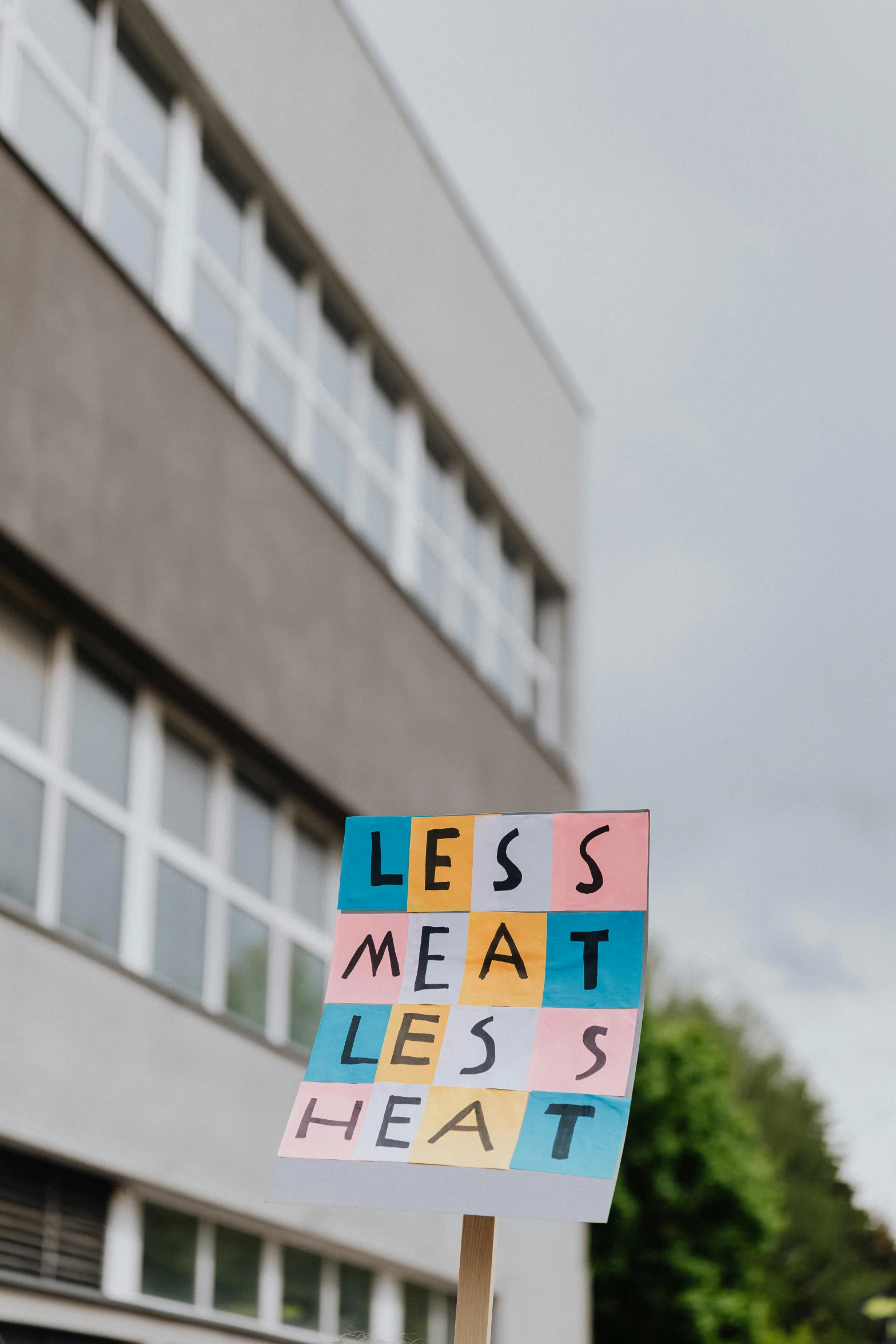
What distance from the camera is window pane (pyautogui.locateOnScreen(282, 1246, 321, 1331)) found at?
30.7 ft

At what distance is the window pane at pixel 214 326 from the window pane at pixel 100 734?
88.0 inches

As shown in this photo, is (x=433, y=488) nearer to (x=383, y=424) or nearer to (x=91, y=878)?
(x=383, y=424)

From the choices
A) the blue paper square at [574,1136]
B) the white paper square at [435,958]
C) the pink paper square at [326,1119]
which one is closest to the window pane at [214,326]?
the white paper square at [435,958]

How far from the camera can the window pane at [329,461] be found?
1131 centimetres

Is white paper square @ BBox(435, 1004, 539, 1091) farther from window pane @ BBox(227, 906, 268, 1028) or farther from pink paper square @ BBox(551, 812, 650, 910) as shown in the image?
window pane @ BBox(227, 906, 268, 1028)

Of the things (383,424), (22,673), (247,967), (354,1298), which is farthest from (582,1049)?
(383,424)

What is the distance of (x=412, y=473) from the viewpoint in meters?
12.8

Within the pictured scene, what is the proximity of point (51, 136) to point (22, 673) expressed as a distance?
2.79 m

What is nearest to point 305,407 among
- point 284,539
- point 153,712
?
point 284,539

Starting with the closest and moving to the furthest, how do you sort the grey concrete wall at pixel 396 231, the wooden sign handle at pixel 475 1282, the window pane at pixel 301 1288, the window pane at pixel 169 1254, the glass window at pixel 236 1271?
the wooden sign handle at pixel 475 1282, the window pane at pixel 169 1254, the glass window at pixel 236 1271, the window pane at pixel 301 1288, the grey concrete wall at pixel 396 231

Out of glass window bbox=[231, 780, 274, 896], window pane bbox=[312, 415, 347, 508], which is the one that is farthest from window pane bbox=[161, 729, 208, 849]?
window pane bbox=[312, 415, 347, 508]

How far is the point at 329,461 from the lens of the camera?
11.5 metres

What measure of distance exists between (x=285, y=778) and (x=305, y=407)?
262cm

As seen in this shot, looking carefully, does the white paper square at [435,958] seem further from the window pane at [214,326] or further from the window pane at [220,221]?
the window pane at [220,221]
